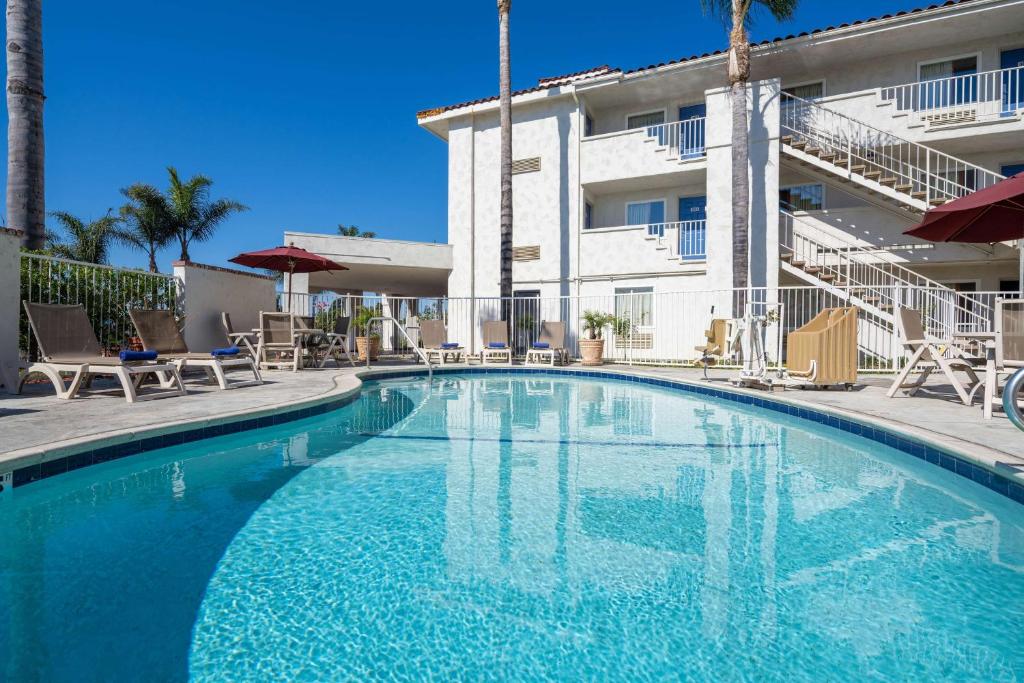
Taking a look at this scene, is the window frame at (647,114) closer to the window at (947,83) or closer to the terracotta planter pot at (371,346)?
the window at (947,83)

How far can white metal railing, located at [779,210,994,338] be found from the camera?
11.3 metres

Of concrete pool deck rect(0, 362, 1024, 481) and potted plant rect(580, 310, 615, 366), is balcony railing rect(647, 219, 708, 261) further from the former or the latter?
concrete pool deck rect(0, 362, 1024, 481)

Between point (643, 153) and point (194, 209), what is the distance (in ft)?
64.9

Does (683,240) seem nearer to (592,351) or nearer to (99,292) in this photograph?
(592,351)

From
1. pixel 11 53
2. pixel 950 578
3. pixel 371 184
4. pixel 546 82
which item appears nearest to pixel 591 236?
pixel 546 82

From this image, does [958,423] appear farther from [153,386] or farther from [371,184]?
[371,184]

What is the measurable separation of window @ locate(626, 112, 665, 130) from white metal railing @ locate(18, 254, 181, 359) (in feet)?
45.8

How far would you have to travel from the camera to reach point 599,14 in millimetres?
23969

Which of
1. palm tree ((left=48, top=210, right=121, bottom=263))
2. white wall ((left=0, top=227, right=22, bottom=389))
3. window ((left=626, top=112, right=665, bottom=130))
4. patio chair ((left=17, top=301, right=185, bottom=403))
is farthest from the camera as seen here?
palm tree ((left=48, top=210, right=121, bottom=263))

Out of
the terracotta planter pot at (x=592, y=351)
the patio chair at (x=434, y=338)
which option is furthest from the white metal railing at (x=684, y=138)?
the patio chair at (x=434, y=338)

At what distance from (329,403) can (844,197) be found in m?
14.7

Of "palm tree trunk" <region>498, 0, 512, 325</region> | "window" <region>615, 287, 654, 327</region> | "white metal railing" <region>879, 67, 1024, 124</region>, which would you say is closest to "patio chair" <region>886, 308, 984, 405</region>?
"window" <region>615, 287, 654, 327</region>

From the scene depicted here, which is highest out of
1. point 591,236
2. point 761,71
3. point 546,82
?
point 546,82

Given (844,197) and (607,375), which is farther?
(844,197)
